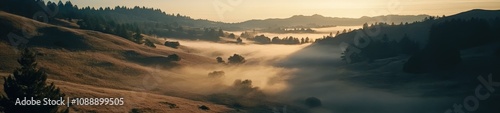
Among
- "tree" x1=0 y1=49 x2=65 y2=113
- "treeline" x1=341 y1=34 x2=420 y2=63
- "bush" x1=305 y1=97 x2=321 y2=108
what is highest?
"tree" x1=0 y1=49 x2=65 y2=113

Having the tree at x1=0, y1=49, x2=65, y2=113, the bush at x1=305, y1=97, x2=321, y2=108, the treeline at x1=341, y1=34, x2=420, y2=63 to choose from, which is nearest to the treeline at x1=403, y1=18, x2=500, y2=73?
the treeline at x1=341, y1=34, x2=420, y2=63

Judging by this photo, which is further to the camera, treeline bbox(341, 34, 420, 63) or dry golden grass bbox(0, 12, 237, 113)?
treeline bbox(341, 34, 420, 63)

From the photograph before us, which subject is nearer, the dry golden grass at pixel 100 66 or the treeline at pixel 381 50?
the dry golden grass at pixel 100 66

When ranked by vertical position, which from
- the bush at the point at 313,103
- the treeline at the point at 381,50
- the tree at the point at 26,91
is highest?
the tree at the point at 26,91

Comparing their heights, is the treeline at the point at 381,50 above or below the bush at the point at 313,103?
above

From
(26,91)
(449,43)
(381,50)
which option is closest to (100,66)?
(26,91)

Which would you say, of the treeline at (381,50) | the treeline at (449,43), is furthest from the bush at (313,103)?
the treeline at (381,50)

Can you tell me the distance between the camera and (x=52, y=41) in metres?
111

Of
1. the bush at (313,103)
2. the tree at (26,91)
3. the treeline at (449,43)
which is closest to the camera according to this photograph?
the tree at (26,91)

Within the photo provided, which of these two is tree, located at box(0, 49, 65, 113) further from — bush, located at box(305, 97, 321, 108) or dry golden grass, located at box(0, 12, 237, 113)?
bush, located at box(305, 97, 321, 108)

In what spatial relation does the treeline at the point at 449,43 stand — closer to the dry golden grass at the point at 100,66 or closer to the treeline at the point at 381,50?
the treeline at the point at 381,50

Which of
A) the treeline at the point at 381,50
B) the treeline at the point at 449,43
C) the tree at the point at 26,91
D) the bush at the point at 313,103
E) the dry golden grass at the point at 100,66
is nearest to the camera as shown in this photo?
the tree at the point at 26,91

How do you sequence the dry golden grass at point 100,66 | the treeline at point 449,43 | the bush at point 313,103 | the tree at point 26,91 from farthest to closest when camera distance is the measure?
1. the treeline at point 449,43
2. the bush at point 313,103
3. the dry golden grass at point 100,66
4. the tree at point 26,91

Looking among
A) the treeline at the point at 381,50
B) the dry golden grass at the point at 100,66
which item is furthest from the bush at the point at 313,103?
the treeline at the point at 381,50
